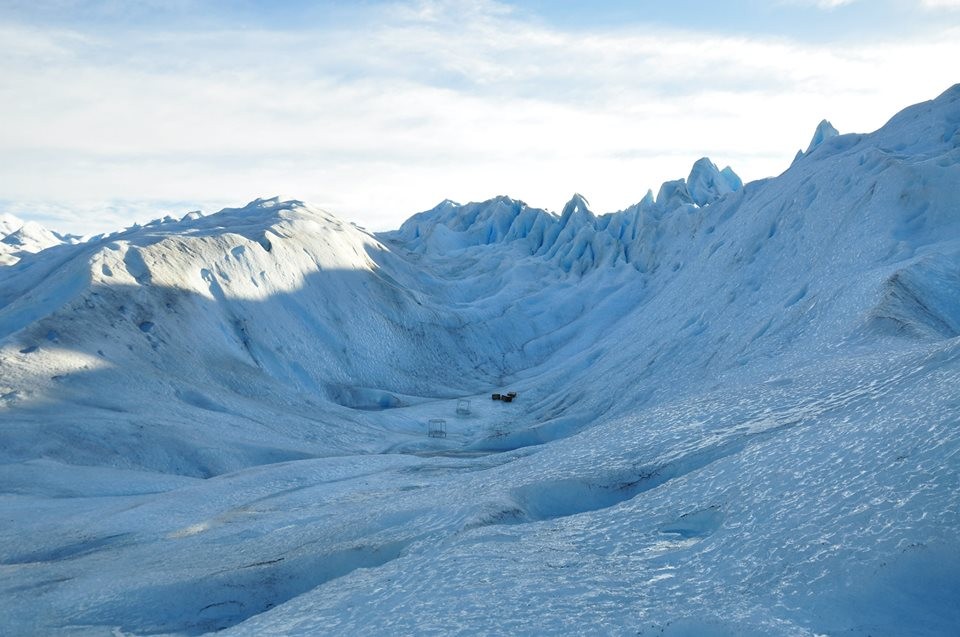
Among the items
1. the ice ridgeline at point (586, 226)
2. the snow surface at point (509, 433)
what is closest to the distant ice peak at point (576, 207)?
the ice ridgeline at point (586, 226)

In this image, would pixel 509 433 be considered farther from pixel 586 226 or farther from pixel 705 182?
pixel 705 182

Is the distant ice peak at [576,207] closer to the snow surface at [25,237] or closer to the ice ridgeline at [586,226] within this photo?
the ice ridgeline at [586,226]

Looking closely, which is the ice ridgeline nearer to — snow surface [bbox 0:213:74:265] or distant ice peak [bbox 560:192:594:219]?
distant ice peak [bbox 560:192:594:219]

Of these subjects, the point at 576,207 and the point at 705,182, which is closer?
the point at 705,182

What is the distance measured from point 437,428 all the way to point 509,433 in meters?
5.59

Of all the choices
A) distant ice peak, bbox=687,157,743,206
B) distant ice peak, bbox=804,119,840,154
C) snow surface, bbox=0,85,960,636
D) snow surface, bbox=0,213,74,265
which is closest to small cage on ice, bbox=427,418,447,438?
snow surface, bbox=0,85,960,636

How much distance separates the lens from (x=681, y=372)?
73.3ft

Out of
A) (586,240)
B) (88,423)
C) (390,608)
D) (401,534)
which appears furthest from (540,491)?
(586,240)

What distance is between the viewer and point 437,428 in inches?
1112

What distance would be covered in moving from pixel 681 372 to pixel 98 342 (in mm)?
17508

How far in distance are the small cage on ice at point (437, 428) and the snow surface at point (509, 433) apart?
45 cm

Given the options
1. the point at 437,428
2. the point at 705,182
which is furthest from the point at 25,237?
the point at 437,428

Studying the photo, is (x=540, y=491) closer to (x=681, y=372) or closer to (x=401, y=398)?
(x=681, y=372)

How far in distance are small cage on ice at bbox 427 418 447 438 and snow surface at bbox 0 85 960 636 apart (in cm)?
45
